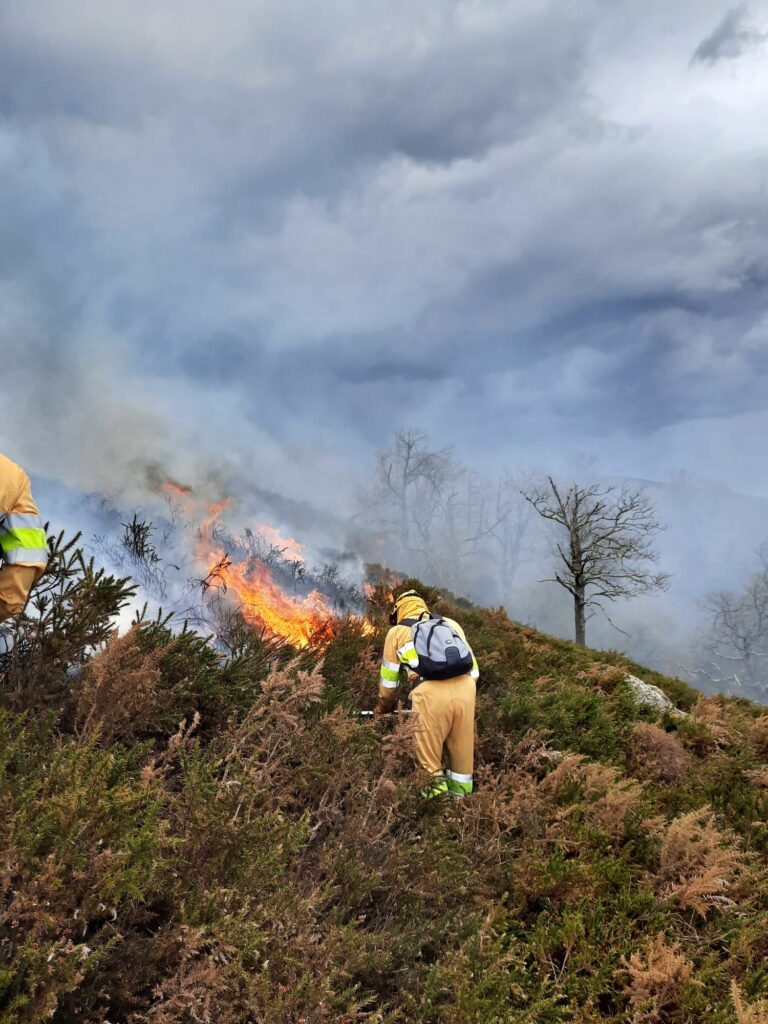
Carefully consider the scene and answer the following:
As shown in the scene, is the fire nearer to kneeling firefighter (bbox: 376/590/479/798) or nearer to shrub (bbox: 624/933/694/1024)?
kneeling firefighter (bbox: 376/590/479/798)

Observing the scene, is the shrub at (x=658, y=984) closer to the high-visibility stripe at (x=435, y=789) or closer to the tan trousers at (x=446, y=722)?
the high-visibility stripe at (x=435, y=789)

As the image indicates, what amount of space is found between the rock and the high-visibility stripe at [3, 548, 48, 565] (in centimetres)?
822

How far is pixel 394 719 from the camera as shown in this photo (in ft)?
17.6

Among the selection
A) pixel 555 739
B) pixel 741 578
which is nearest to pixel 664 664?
pixel 741 578

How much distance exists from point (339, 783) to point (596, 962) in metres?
1.87

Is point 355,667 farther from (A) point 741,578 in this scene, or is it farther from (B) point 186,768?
(A) point 741,578

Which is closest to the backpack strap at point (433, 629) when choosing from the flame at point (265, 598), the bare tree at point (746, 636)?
the flame at point (265, 598)

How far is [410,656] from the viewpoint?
519 centimetres

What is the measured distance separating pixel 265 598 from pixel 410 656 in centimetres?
1260

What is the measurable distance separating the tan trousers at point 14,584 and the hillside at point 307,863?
2.07ft

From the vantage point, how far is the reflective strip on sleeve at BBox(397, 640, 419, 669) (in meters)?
5.12

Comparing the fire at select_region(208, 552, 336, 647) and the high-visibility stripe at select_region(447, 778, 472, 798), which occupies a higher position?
the fire at select_region(208, 552, 336, 647)

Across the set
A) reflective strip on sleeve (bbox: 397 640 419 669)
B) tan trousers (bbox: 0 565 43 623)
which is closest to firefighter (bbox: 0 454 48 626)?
tan trousers (bbox: 0 565 43 623)

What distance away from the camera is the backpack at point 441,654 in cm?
497
